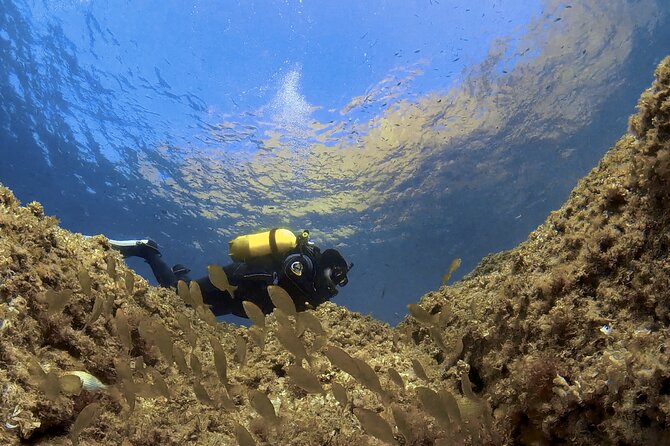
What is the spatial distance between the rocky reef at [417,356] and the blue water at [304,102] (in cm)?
1772

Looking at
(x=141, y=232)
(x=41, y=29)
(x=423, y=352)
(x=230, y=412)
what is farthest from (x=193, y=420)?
(x=141, y=232)

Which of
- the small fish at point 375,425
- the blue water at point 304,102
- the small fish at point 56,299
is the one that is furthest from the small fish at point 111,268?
the blue water at point 304,102

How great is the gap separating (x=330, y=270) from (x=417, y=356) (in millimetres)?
2907

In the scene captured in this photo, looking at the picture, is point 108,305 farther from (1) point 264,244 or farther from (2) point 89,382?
(1) point 264,244

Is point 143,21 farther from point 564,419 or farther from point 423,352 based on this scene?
point 564,419

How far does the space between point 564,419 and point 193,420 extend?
3.04m

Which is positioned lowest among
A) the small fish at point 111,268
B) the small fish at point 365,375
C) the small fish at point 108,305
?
the small fish at point 365,375

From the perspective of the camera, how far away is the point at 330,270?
299 inches

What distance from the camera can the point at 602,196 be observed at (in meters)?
3.21

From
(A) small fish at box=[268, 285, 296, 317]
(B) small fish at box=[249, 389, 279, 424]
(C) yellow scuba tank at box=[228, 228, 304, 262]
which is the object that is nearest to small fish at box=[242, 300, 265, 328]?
(A) small fish at box=[268, 285, 296, 317]

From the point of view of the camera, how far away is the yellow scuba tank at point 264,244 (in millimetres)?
7758

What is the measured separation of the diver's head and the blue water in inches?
599

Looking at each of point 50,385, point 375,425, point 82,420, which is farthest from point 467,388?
point 50,385

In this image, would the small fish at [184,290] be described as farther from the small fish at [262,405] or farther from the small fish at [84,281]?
the small fish at [262,405]
